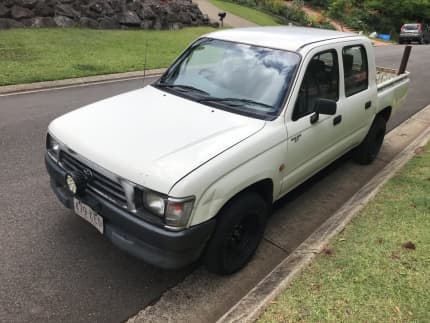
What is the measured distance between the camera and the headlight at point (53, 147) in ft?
11.3

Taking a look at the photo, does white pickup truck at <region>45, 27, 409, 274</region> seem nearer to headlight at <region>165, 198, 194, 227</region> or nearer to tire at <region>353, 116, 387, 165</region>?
headlight at <region>165, 198, 194, 227</region>

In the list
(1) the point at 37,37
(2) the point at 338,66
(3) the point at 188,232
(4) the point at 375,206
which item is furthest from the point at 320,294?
(1) the point at 37,37

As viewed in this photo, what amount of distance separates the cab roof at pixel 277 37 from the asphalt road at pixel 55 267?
1870 millimetres

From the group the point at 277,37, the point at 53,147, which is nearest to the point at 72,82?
the point at 53,147

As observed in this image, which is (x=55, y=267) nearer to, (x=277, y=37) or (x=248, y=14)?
(x=277, y=37)

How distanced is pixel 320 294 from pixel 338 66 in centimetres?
246

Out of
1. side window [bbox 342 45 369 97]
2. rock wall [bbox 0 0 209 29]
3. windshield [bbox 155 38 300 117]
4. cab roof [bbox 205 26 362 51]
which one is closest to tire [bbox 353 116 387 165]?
side window [bbox 342 45 369 97]

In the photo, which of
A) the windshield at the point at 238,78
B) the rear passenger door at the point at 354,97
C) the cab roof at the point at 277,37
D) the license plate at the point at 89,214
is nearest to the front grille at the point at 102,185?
the license plate at the point at 89,214

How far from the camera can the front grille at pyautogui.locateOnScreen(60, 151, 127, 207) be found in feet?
9.68

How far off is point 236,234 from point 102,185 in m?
1.15

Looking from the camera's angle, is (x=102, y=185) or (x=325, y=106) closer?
(x=102, y=185)

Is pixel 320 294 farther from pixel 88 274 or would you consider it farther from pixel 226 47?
pixel 226 47

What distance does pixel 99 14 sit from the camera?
15953 millimetres

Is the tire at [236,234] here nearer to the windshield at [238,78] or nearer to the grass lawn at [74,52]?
the windshield at [238,78]
